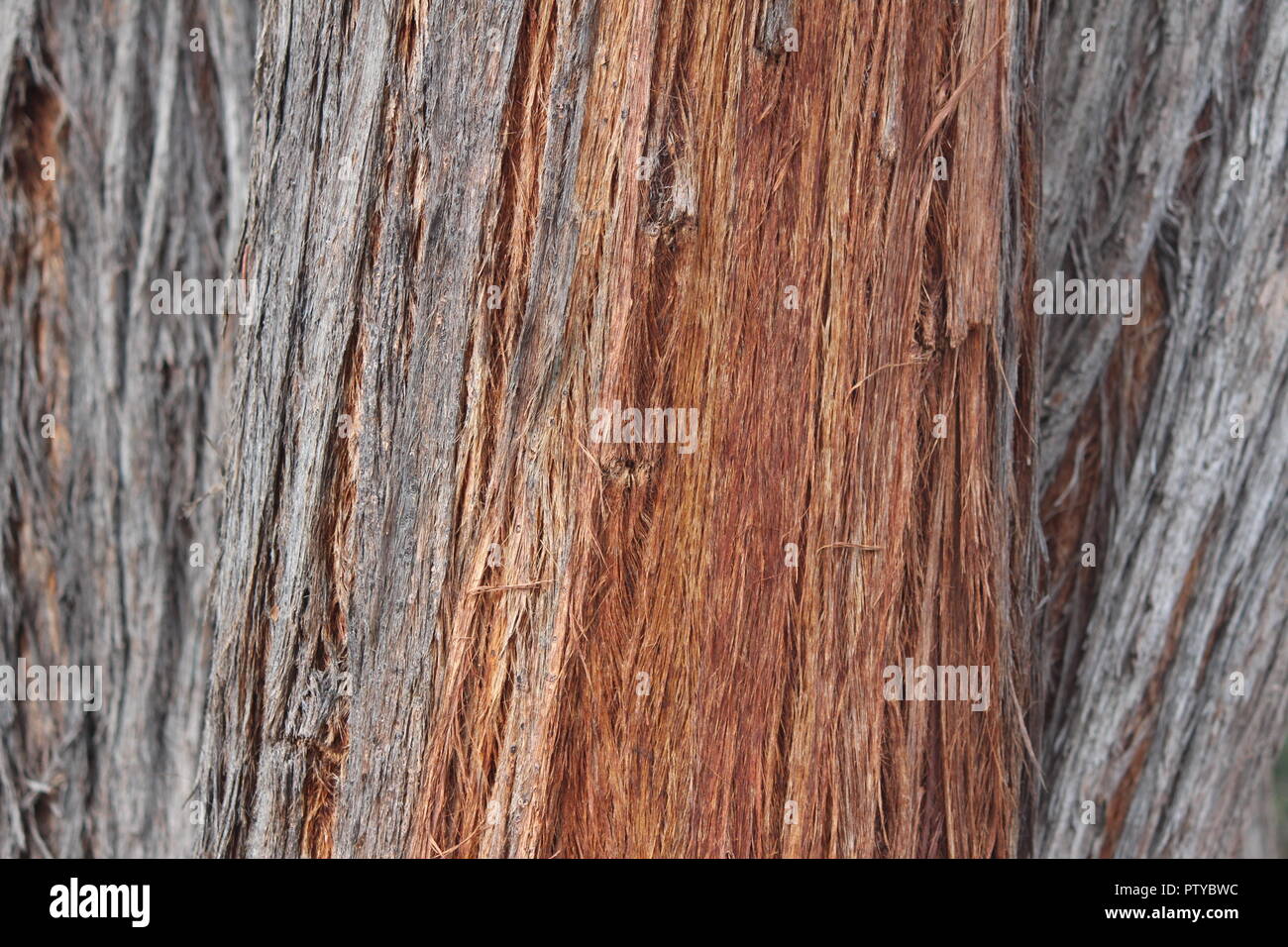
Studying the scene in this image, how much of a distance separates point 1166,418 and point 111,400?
2.31 m

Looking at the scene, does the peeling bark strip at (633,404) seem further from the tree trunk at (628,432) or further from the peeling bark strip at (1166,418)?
the peeling bark strip at (1166,418)

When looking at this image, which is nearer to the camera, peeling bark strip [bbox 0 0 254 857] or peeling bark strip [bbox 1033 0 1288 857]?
peeling bark strip [bbox 1033 0 1288 857]

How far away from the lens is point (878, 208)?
1.44 meters

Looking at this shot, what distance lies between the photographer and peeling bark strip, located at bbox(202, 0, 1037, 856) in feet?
4.61

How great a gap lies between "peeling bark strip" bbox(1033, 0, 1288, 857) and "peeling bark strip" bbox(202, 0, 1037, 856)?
595 millimetres

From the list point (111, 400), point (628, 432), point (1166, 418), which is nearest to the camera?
point (628, 432)

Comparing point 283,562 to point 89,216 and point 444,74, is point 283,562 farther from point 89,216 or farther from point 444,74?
point 89,216

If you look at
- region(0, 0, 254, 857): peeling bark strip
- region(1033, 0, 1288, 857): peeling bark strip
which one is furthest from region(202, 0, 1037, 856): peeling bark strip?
region(0, 0, 254, 857): peeling bark strip

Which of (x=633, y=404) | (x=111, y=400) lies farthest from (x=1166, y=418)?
(x=111, y=400)

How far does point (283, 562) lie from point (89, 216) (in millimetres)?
1199

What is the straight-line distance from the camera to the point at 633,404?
1.41 meters

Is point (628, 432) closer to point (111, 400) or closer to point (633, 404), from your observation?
Answer: point (633, 404)

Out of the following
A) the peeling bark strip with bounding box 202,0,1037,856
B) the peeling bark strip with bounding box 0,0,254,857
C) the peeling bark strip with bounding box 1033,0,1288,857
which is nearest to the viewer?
the peeling bark strip with bounding box 202,0,1037,856

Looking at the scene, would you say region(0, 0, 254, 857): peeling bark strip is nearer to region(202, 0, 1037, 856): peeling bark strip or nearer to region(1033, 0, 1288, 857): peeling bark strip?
region(202, 0, 1037, 856): peeling bark strip
